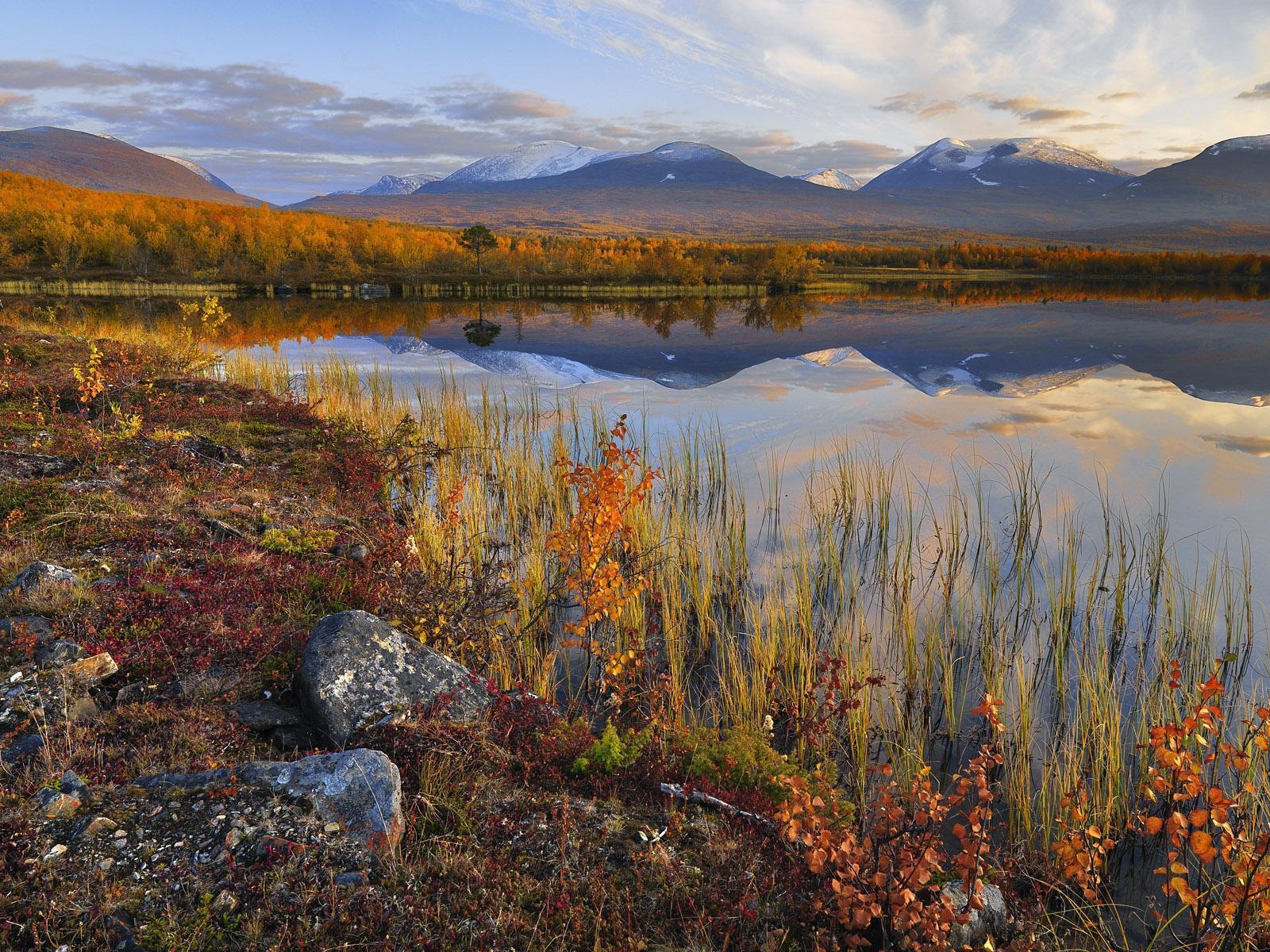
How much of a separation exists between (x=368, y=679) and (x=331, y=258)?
8251cm

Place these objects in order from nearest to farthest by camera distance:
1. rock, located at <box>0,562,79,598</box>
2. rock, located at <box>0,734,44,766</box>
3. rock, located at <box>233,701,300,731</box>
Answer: rock, located at <box>0,734,44,766</box> → rock, located at <box>233,701,300,731</box> → rock, located at <box>0,562,79,598</box>

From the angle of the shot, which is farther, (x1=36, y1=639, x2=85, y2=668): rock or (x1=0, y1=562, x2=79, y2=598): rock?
(x1=0, y1=562, x2=79, y2=598): rock

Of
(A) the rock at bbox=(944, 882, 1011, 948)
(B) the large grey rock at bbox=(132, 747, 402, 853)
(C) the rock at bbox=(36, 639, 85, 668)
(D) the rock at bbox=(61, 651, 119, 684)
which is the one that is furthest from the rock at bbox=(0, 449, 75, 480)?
(A) the rock at bbox=(944, 882, 1011, 948)

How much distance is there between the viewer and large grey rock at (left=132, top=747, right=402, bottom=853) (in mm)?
3303

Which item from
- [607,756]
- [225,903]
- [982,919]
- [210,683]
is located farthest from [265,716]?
[982,919]

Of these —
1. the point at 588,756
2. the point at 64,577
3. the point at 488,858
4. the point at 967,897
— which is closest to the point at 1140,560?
the point at 967,897

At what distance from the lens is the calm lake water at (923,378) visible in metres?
12.2

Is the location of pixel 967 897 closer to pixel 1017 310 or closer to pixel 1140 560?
pixel 1140 560

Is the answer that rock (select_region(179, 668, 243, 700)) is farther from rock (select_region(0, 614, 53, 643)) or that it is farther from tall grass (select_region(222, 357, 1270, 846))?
tall grass (select_region(222, 357, 1270, 846))

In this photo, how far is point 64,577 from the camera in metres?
5.47

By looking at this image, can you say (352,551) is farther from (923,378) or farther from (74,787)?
(923,378)

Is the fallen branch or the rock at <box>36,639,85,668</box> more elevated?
the rock at <box>36,639,85,668</box>

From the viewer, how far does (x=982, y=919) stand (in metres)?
3.35

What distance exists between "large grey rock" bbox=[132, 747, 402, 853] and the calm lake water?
7.43 metres
